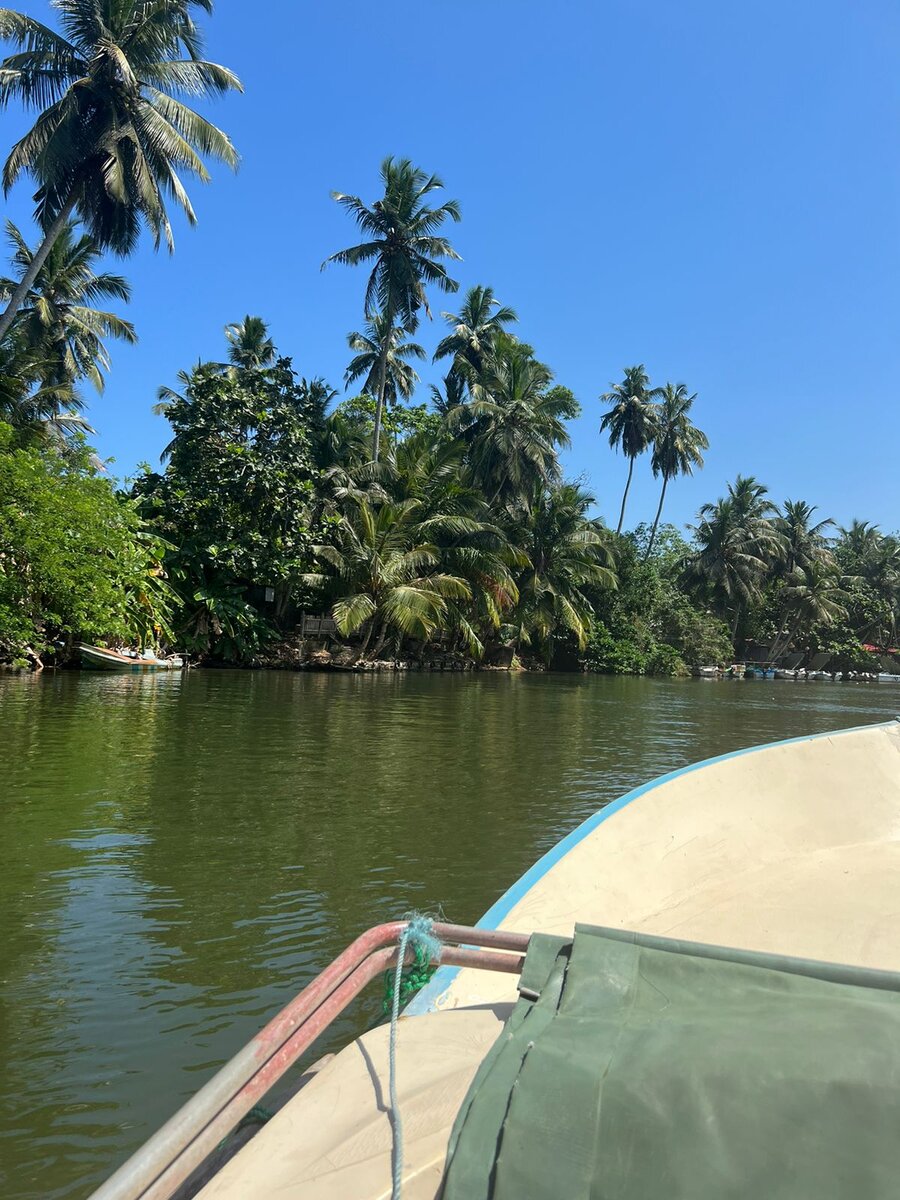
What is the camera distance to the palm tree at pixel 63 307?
28094 mm

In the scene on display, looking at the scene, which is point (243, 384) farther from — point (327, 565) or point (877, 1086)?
point (877, 1086)

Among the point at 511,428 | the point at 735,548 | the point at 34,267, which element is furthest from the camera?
the point at 735,548

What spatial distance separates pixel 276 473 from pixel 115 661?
701 cm

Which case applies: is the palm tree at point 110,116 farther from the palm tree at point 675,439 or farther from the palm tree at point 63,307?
the palm tree at point 675,439

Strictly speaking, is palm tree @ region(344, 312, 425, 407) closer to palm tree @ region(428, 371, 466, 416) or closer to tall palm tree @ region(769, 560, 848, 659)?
palm tree @ region(428, 371, 466, 416)

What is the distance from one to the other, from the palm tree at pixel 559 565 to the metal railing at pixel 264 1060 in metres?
30.6

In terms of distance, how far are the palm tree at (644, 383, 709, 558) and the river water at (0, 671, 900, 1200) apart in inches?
1400

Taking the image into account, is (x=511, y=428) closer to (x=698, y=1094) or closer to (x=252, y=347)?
(x=252, y=347)

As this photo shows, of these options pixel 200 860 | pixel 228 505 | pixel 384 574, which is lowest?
pixel 200 860

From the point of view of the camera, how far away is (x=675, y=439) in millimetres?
46312

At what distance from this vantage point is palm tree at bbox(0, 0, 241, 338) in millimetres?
17703

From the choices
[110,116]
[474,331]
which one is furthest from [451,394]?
[110,116]

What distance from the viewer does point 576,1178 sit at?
1.28 m

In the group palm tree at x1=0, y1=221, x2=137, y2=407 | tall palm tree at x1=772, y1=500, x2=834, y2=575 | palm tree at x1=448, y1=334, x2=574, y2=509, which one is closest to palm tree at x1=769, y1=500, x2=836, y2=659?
tall palm tree at x1=772, y1=500, x2=834, y2=575
